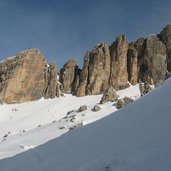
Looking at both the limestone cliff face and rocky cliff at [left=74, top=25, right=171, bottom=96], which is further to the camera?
rocky cliff at [left=74, top=25, right=171, bottom=96]

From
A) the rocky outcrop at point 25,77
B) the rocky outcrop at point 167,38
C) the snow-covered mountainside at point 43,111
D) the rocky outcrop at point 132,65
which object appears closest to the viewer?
the snow-covered mountainside at point 43,111

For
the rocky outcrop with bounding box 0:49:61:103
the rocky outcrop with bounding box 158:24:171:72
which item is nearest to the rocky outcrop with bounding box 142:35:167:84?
the rocky outcrop with bounding box 158:24:171:72

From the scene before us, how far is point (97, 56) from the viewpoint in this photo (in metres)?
100

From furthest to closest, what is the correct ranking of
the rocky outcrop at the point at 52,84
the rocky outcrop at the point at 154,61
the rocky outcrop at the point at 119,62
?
the rocky outcrop at the point at 119,62, the rocky outcrop at the point at 52,84, the rocky outcrop at the point at 154,61

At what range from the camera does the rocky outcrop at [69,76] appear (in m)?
101

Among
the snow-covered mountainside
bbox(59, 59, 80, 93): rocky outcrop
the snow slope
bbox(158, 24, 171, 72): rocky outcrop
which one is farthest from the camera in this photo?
bbox(59, 59, 80, 93): rocky outcrop

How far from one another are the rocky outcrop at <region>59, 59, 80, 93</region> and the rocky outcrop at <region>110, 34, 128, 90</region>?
9.83 meters

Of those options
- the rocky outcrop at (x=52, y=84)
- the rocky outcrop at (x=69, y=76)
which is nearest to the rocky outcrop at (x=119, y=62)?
Result: the rocky outcrop at (x=69, y=76)

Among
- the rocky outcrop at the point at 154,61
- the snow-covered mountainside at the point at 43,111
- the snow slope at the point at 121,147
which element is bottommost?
the snow slope at the point at 121,147

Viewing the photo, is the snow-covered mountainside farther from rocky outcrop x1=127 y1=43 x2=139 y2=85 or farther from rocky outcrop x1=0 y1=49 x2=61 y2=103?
rocky outcrop x1=127 y1=43 x2=139 y2=85

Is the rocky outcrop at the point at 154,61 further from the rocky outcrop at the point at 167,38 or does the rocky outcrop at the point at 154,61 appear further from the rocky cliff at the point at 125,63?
the rocky outcrop at the point at 167,38

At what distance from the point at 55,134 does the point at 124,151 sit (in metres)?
34.5

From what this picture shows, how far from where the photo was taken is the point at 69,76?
10288 cm

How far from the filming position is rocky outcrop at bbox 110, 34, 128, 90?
322ft
